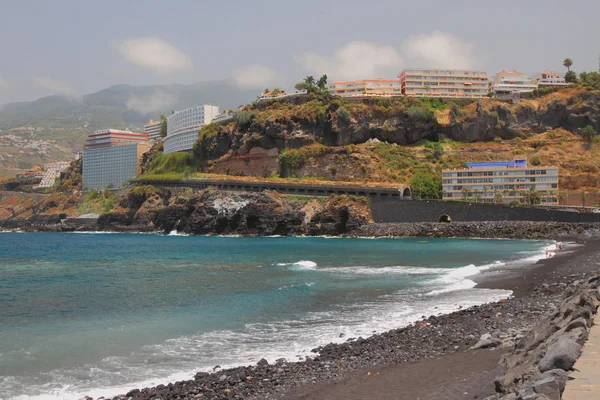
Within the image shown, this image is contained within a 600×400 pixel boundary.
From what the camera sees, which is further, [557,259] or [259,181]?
[259,181]

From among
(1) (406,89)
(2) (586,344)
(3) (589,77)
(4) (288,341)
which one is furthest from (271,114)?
(2) (586,344)

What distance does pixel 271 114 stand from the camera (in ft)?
339

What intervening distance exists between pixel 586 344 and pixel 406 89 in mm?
114424

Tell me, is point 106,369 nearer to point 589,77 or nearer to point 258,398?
point 258,398

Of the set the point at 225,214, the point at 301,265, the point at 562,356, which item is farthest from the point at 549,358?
the point at 225,214

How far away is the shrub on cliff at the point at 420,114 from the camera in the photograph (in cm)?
9938

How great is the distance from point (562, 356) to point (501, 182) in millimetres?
81033

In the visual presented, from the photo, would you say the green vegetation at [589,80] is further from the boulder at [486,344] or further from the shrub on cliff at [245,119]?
the boulder at [486,344]

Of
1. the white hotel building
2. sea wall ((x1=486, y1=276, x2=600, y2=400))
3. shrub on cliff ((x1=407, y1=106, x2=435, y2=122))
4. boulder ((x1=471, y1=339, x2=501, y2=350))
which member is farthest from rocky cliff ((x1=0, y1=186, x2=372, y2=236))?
sea wall ((x1=486, y1=276, x2=600, y2=400))

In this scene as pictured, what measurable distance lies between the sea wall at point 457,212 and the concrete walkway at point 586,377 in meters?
66.9

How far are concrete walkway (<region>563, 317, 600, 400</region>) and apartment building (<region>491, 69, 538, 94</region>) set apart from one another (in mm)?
120908

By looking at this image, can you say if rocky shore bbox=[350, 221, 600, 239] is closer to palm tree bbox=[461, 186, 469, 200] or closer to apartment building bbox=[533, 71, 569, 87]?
palm tree bbox=[461, 186, 469, 200]

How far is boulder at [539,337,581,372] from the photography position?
23.0ft

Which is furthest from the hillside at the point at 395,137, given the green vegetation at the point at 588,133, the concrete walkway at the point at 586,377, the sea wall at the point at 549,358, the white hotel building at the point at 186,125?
the concrete walkway at the point at 586,377
